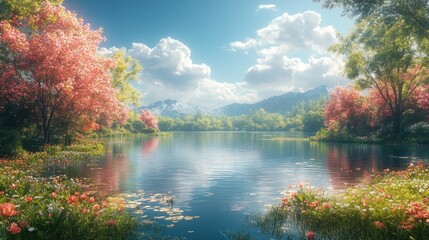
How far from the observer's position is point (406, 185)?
1198 centimetres

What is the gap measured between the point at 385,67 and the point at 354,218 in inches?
1621

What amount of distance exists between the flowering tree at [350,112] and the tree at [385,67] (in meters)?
4.81

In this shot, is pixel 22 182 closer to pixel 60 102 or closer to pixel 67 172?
pixel 67 172

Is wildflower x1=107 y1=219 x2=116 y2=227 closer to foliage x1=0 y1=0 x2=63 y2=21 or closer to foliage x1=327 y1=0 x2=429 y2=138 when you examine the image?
foliage x1=0 y1=0 x2=63 y2=21

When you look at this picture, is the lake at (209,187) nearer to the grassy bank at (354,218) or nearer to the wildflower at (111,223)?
the grassy bank at (354,218)

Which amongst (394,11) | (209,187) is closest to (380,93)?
(394,11)

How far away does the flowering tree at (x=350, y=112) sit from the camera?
55.7 m

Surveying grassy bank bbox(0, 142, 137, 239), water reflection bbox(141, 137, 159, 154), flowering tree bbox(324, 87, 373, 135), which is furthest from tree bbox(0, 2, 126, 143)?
flowering tree bbox(324, 87, 373, 135)

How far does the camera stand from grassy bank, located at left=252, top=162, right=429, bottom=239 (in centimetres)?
782

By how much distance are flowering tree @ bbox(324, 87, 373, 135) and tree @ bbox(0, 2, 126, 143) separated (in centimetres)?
4206

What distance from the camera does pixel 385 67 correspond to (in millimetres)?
44344

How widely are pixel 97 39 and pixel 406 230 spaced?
3370cm

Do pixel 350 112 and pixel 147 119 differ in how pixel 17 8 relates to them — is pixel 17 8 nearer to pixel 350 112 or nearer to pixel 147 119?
pixel 350 112

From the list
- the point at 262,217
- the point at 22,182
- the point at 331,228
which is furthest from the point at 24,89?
the point at 331,228
